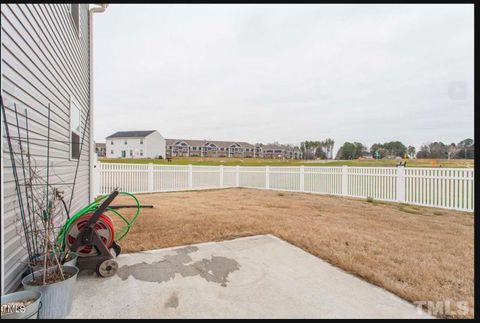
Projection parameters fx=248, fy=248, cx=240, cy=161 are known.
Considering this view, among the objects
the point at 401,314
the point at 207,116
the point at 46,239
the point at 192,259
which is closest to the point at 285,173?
the point at 192,259

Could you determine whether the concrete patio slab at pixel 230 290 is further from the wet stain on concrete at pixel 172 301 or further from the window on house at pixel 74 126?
the window on house at pixel 74 126

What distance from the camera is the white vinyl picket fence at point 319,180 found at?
6.43m

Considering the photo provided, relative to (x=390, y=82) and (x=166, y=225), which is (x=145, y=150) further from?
(x=166, y=225)

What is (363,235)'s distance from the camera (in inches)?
162

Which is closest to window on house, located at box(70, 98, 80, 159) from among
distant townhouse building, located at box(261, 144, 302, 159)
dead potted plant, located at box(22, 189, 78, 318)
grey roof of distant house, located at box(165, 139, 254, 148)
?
dead potted plant, located at box(22, 189, 78, 318)

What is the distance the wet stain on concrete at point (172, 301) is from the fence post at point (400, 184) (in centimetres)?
740

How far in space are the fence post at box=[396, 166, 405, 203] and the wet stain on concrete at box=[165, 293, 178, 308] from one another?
24.3 feet

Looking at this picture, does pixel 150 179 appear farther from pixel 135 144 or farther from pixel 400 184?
pixel 135 144

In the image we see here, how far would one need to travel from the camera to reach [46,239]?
1964 millimetres

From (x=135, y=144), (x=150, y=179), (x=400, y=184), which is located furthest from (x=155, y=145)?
(x=400, y=184)

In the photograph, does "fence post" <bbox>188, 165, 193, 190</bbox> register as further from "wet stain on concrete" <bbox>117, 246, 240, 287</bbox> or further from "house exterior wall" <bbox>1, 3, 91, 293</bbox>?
"wet stain on concrete" <bbox>117, 246, 240, 287</bbox>

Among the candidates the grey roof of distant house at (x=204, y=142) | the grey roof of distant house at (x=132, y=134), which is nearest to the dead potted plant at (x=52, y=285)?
the grey roof of distant house at (x=132, y=134)

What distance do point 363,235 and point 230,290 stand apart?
2.73 meters

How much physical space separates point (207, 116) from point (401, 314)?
3548cm
